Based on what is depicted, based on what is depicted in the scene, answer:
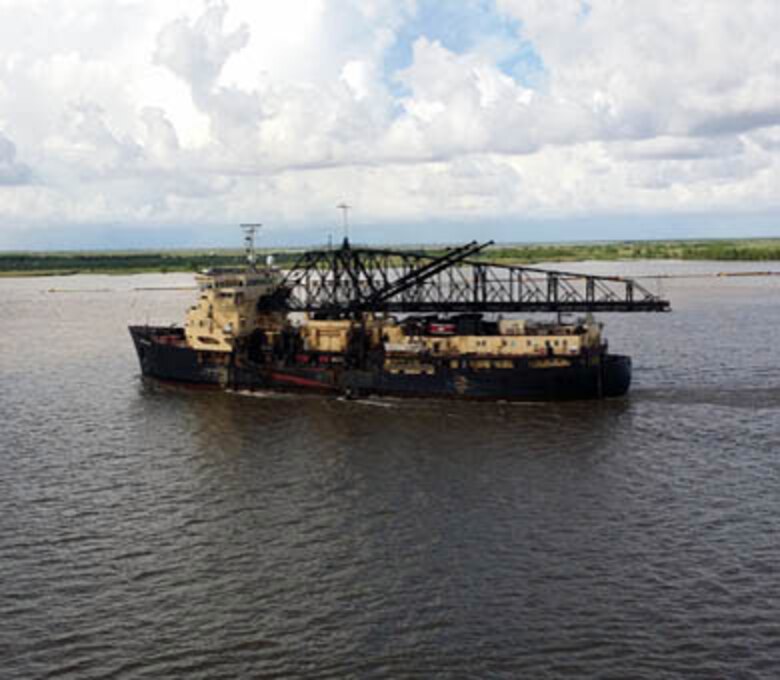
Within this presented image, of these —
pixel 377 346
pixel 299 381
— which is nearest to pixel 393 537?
pixel 299 381

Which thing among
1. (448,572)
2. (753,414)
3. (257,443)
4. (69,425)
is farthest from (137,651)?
(753,414)

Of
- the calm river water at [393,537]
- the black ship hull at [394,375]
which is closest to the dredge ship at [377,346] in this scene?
the black ship hull at [394,375]

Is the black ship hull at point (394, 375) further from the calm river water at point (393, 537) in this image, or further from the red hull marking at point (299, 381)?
the calm river water at point (393, 537)

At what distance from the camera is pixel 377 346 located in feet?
213

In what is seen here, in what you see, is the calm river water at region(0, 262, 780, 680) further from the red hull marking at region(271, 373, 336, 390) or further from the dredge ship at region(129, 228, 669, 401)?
the red hull marking at region(271, 373, 336, 390)

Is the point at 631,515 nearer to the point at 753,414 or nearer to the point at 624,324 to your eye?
the point at 753,414

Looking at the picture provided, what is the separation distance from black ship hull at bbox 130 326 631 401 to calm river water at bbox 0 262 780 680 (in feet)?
5.33

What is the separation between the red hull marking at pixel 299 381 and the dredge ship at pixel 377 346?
9 centimetres

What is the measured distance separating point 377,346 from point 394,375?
4.67 meters

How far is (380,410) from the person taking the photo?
190ft

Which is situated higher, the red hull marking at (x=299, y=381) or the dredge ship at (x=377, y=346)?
the dredge ship at (x=377, y=346)

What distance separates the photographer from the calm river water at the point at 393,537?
24359 millimetres

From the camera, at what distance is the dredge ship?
58281mm

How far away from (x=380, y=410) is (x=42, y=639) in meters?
34.3
